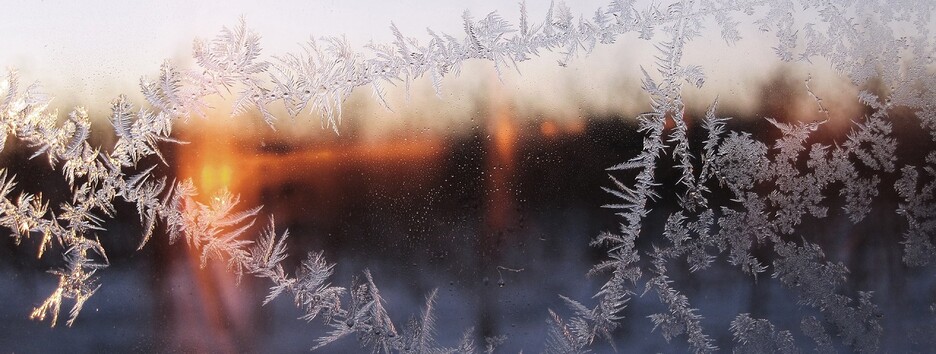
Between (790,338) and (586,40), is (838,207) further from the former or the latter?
(586,40)

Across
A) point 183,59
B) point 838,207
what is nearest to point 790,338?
point 838,207

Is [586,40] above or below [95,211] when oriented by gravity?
above

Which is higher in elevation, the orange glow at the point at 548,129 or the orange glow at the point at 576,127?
the orange glow at the point at 576,127

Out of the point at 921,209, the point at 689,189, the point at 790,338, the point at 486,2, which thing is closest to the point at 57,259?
the point at 486,2

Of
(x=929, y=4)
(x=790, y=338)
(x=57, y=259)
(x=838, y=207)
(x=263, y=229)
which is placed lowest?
(x=57, y=259)

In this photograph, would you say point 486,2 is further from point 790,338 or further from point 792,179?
point 790,338

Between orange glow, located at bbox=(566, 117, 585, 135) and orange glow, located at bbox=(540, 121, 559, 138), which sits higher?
orange glow, located at bbox=(566, 117, 585, 135)
